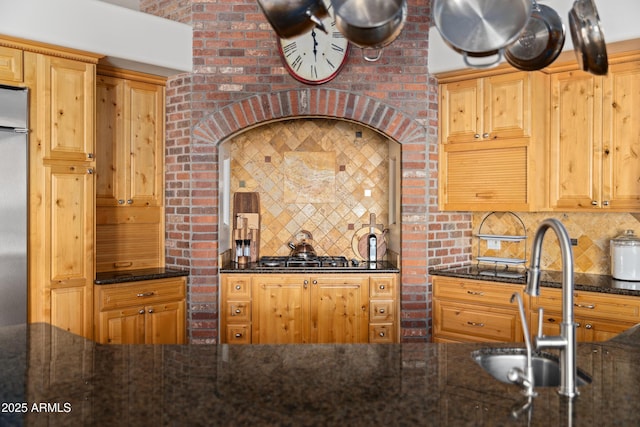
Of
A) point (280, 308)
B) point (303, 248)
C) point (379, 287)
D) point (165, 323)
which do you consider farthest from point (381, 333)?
point (165, 323)

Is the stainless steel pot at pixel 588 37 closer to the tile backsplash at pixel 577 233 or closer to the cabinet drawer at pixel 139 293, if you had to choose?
the tile backsplash at pixel 577 233

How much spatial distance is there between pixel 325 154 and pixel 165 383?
3.57m

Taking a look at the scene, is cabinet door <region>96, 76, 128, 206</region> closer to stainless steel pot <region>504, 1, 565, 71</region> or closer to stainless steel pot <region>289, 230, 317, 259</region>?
stainless steel pot <region>289, 230, 317, 259</region>

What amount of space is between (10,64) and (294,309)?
2.56 meters

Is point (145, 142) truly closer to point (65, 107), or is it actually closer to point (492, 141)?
point (65, 107)

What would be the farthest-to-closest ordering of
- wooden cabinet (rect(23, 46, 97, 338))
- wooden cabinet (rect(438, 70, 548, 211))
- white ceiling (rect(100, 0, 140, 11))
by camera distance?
white ceiling (rect(100, 0, 140, 11)) → wooden cabinet (rect(438, 70, 548, 211)) → wooden cabinet (rect(23, 46, 97, 338))

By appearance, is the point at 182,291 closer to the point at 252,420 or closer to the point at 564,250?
the point at 252,420

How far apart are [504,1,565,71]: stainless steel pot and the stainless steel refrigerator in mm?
2882

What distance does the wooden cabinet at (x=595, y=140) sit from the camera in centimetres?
372

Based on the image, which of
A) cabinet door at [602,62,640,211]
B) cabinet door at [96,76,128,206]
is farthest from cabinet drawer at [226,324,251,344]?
cabinet door at [602,62,640,211]

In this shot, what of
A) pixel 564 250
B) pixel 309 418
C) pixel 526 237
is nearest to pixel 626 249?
pixel 526 237

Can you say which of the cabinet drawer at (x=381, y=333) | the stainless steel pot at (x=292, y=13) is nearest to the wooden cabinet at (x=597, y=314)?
the cabinet drawer at (x=381, y=333)

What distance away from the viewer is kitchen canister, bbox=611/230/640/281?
145 inches

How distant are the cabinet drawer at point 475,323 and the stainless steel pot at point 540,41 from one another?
2.25 meters
